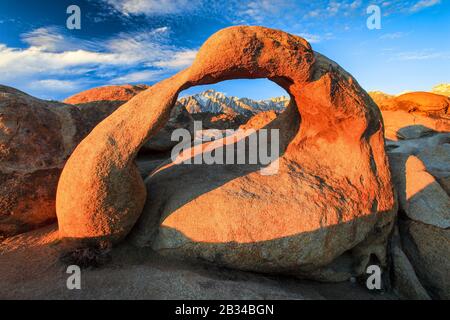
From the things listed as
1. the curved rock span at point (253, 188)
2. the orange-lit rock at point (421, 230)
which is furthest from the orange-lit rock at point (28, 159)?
the orange-lit rock at point (421, 230)

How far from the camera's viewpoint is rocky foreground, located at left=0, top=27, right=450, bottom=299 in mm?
3312

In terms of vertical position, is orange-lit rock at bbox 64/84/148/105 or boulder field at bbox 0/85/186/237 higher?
orange-lit rock at bbox 64/84/148/105

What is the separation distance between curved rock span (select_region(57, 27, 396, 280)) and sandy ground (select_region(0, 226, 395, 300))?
176mm

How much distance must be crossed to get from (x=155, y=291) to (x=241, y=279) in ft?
3.49

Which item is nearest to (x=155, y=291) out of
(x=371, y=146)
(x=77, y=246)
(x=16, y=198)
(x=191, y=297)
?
(x=191, y=297)

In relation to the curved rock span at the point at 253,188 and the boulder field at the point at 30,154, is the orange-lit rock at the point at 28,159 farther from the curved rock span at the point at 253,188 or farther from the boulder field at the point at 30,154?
the curved rock span at the point at 253,188

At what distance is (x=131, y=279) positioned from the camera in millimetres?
3021

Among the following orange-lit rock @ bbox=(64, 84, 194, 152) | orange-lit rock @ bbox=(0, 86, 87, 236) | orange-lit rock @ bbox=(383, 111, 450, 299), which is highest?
orange-lit rock @ bbox=(64, 84, 194, 152)

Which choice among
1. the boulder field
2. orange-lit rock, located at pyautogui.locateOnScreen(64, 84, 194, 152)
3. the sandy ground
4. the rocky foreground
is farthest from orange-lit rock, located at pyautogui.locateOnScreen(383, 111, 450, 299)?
the boulder field

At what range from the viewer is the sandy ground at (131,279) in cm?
281

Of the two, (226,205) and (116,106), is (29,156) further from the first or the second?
(226,205)

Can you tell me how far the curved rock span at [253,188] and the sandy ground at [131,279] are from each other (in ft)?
0.58

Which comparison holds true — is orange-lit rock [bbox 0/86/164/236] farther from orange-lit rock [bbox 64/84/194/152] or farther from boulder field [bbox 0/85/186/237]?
orange-lit rock [bbox 64/84/194/152]

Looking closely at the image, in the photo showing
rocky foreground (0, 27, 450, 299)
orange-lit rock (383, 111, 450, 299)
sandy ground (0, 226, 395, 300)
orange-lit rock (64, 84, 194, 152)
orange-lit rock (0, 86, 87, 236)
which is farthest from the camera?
orange-lit rock (64, 84, 194, 152)
